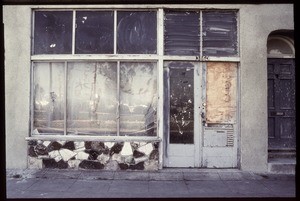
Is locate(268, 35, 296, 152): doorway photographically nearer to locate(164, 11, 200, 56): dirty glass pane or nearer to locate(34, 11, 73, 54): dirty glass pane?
locate(164, 11, 200, 56): dirty glass pane

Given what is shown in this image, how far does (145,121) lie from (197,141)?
1373mm

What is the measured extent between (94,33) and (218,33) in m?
3.07

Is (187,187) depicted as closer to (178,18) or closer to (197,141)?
(197,141)

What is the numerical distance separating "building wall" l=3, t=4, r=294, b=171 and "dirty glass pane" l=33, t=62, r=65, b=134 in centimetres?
22

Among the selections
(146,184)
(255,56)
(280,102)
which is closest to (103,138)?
(146,184)

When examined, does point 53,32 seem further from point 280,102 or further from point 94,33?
point 280,102

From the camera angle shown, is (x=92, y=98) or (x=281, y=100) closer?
(x=92, y=98)

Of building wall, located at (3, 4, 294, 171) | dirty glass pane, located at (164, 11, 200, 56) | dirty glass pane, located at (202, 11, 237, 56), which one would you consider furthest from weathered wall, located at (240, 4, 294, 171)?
dirty glass pane, located at (164, 11, 200, 56)

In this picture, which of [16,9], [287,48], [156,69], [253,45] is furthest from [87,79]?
[287,48]

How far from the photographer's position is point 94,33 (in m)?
8.12

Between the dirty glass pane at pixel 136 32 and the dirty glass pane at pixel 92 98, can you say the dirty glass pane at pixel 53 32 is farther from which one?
the dirty glass pane at pixel 136 32

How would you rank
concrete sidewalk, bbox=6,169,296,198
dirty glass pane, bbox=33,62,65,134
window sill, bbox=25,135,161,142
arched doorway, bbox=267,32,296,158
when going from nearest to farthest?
concrete sidewalk, bbox=6,169,296,198 < window sill, bbox=25,135,161,142 < dirty glass pane, bbox=33,62,65,134 < arched doorway, bbox=267,32,296,158

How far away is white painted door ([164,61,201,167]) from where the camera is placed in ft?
26.6

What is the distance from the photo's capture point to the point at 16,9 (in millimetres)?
8102
